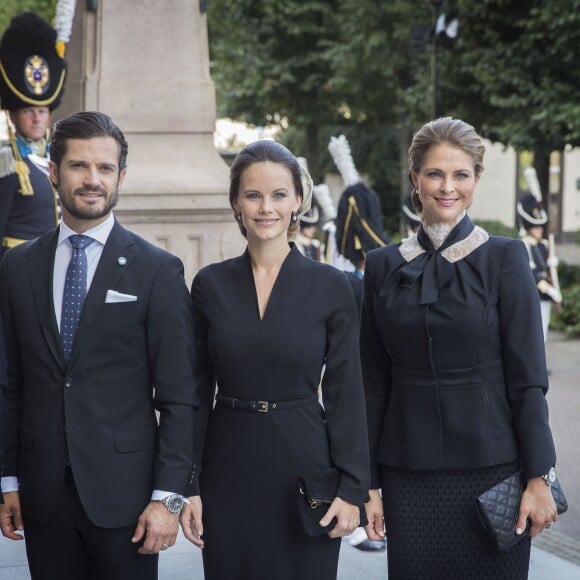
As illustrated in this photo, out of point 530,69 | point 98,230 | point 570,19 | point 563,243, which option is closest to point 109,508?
point 98,230

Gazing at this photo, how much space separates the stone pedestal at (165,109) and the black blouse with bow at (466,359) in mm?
4763

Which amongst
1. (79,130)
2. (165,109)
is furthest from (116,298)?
(165,109)

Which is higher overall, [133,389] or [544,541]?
[133,389]

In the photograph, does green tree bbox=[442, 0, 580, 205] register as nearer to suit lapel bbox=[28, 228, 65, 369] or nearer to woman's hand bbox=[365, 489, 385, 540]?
woman's hand bbox=[365, 489, 385, 540]

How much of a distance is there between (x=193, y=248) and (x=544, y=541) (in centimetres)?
319

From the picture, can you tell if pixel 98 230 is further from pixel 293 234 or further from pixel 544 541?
pixel 544 541

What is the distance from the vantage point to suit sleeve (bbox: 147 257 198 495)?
3.50 metres

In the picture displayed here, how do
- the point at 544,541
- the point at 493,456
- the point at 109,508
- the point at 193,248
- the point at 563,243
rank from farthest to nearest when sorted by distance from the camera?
the point at 563,243
the point at 193,248
the point at 544,541
the point at 493,456
the point at 109,508

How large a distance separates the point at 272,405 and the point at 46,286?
0.74 m

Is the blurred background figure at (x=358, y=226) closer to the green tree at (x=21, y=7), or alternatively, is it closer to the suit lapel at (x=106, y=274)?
the suit lapel at (x=106, y=274)

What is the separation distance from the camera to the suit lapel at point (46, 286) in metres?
3.53

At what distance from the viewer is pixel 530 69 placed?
18750 mm

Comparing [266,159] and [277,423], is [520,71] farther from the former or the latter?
Answer: [277,423]

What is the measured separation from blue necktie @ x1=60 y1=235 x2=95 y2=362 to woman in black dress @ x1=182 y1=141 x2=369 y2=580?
1.17 feet
